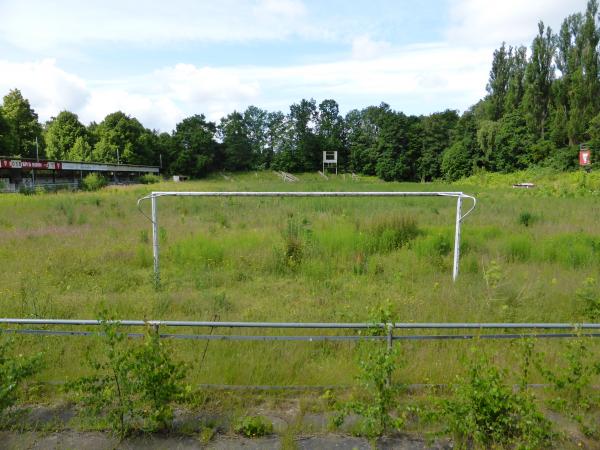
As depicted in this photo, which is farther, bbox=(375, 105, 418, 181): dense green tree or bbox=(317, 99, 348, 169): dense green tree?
bbox=(317, 99, 348, 169): dense green tree

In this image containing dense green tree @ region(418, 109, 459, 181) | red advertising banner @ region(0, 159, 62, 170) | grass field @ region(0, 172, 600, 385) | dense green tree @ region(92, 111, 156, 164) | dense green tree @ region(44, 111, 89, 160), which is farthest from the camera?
dense green tree @ region(92, 111, 156, 164)

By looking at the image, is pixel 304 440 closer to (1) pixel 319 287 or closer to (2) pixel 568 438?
(2) pixel 568 438

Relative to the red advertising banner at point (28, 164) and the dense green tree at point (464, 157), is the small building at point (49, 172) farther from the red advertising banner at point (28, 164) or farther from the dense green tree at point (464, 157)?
the dense green tree at point (464, 157)

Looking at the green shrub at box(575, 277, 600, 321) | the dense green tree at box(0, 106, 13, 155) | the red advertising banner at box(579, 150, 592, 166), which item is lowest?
the green shrub at box(575, 277, 600, 321)

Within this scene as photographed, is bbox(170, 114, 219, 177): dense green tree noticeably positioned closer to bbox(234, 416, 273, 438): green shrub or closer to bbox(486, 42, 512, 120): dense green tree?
bbox(486, 42, 512, 120): dense green tree

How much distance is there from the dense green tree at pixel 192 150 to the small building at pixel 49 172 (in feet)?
44.0

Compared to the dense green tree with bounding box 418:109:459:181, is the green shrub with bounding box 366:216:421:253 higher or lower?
lower

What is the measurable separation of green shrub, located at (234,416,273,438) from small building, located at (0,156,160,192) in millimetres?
38799

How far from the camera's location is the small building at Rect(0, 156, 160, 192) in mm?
39159

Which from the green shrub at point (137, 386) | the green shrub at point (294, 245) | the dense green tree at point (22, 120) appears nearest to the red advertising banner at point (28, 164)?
the dense green tree at point (22, 120)

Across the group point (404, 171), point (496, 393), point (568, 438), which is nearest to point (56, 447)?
point (496, 393)

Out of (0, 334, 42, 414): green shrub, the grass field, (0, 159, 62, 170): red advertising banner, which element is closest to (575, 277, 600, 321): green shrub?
the grass field

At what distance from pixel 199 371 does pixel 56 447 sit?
1.30 metres

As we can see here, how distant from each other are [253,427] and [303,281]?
456cm
